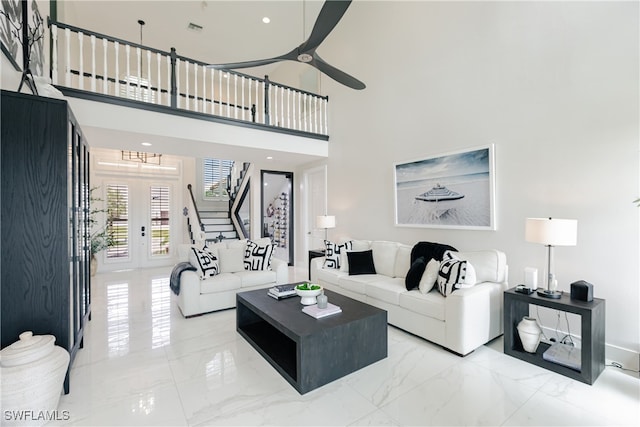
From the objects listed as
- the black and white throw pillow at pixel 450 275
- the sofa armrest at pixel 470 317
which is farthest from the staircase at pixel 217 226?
the sofa armrest at pixel 470 317

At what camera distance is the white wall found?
8.43 ft

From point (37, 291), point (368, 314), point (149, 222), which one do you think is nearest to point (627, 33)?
point (368, 314)

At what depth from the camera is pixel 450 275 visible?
2910 millimetres

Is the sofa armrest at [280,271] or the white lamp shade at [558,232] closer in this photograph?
the white lamp shade at [558,232]

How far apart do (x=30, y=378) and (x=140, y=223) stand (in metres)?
6.14

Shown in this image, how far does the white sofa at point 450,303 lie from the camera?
2691 millimetres

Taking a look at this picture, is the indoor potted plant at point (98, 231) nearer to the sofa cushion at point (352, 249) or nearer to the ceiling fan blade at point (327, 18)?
the sofa cushion at point (352, 249)

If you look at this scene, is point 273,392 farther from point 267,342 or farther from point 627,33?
point 627,33

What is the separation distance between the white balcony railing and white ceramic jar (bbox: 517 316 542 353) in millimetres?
4142

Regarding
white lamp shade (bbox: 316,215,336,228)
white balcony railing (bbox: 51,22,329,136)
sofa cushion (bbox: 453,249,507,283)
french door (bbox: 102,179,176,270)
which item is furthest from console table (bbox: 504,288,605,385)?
french door (bbox: 102,179,176,270)

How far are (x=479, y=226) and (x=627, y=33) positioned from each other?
2124 mm

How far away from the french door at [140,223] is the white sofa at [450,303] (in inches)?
219

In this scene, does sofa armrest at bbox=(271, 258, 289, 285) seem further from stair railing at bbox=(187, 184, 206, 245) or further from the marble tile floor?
stair railing at bbox=(187, 184, 206, 245)

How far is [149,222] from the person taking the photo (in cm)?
725
